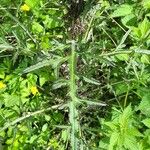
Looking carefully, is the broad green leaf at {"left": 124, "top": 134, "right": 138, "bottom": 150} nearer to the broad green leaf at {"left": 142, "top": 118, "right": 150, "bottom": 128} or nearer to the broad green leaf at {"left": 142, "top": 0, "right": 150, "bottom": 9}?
the broad green leaf at {"left": 142, "top": 118, "right": 150, "bottom": 128}

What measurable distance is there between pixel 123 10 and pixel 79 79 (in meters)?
0.61

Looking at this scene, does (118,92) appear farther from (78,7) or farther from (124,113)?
(78,7)

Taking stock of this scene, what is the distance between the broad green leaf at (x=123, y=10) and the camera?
90.1 inches

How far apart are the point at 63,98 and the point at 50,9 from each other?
2.05 feet

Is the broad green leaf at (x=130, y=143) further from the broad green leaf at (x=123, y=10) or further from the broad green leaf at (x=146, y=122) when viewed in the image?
the broad green leaf at (x=123, y=10)

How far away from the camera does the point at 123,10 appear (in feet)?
7.57

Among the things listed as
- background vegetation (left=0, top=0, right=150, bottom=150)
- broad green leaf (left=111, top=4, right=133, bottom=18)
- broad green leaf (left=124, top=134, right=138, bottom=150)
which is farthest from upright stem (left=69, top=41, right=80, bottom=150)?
broad green leaf (left=111, top=4, right=133, bottom=18)

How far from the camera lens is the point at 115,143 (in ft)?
6.02

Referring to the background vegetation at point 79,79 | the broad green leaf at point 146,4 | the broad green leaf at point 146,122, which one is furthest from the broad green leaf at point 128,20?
the broad green leaf at point 146,122

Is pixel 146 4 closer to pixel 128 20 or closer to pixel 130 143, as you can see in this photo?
pixel 128 20

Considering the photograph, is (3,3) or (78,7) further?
(3,3)

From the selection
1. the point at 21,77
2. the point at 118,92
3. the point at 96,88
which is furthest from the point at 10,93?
the point at 118,92

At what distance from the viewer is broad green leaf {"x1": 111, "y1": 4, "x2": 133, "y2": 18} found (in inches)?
90.1

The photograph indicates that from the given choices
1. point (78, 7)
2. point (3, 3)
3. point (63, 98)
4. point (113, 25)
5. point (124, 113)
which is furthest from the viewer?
point (113, 25)
